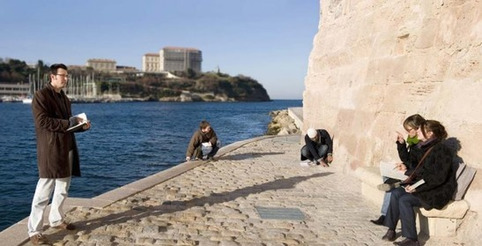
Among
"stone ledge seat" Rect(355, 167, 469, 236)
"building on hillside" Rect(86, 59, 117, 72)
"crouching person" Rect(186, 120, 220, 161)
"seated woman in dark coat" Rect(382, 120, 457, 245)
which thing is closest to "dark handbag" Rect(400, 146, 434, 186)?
"seated woman in dark coat" Rect(382, 120, 457, 245)

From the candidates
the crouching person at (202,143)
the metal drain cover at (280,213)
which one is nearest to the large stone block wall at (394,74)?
the metal drain cover at (280,213)

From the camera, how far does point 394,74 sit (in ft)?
29.2

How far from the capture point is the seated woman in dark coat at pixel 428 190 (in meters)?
5.38

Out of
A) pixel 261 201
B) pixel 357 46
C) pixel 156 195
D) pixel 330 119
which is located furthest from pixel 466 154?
pixel 330 119

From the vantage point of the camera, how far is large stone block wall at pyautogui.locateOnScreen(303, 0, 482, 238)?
614 cm

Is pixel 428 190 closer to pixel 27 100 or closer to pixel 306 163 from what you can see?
pixel 306 163

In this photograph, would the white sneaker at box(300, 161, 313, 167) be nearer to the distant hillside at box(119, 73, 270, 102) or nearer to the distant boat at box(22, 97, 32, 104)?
the distant boat at box(22, 97, 32, 104)

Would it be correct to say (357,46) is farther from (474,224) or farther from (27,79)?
(27,79)

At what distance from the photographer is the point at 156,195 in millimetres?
7934

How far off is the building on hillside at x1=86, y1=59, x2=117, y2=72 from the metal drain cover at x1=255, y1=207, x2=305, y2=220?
197 m

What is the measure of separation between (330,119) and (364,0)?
3.65 meters

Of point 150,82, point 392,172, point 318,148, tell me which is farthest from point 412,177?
point 150,82

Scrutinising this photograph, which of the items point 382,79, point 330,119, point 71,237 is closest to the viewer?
point 71,237

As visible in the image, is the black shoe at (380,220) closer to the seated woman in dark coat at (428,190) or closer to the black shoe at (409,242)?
the seated woman in dark coat at (428,190)
